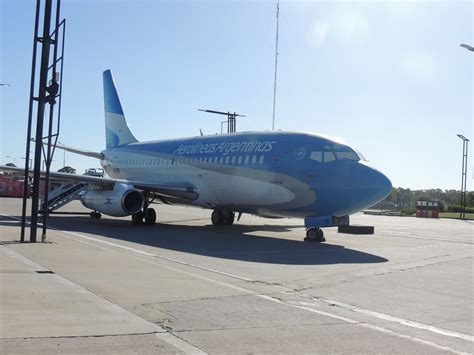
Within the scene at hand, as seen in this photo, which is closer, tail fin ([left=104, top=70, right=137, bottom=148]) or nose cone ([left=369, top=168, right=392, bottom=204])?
nose cone ([left=369, top=168, right=392, bottom=204])

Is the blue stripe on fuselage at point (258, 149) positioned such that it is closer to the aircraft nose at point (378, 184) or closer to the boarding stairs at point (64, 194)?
Answer: the aircraft nose at point (378, 184)

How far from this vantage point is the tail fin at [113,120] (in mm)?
29153

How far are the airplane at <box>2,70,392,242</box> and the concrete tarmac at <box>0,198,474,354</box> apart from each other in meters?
2.54

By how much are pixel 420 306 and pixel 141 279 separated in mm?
4340

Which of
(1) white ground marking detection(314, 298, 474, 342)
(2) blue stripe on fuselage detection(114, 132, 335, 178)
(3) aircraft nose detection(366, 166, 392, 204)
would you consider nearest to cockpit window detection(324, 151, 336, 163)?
(2) blue stripe on fuselage detection(114, 132, 335, 178)

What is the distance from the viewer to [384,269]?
1126 cm

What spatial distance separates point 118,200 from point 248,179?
207 inches

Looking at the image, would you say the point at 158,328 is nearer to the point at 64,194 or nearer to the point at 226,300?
the point at 226,300

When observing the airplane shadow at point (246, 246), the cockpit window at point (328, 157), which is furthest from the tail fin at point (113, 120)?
the cockpit window at point (328, 157)

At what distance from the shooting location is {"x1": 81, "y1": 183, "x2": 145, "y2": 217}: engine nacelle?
20.2 meters

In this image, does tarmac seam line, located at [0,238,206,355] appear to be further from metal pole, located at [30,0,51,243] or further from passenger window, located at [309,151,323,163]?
passenger window, located at [309,151,323,163]

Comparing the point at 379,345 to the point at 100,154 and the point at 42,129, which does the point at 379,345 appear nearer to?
the point at 42,129

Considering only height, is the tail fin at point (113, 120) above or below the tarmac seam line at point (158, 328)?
above

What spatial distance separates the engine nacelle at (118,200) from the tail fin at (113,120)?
8.03 m
